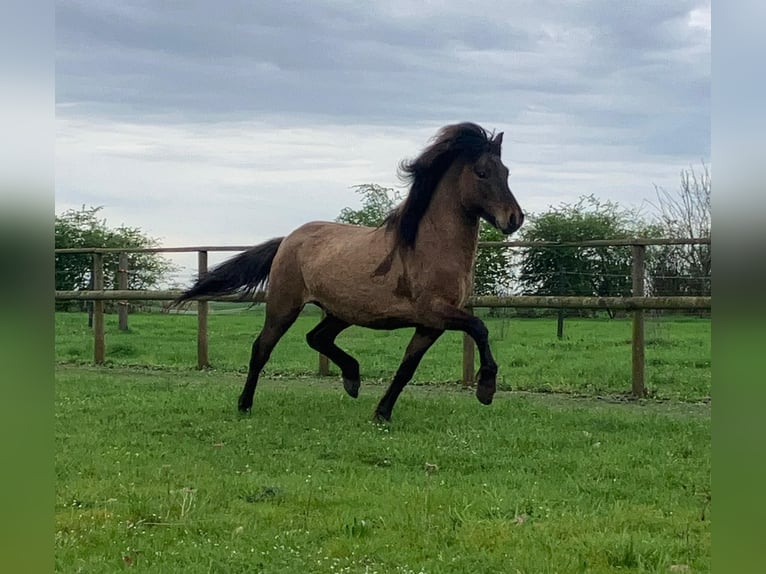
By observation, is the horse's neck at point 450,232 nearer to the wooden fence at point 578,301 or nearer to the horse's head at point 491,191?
the horse's head at point 491,191

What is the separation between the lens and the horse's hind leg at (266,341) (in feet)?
21.1

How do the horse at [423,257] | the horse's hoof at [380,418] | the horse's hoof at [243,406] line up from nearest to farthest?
the horse at [423,257] → the horse's hoof at [380,418] → the horse's hoof at [243,406]

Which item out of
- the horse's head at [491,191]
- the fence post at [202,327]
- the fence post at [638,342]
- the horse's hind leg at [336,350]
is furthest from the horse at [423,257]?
the fence post at [202,327]

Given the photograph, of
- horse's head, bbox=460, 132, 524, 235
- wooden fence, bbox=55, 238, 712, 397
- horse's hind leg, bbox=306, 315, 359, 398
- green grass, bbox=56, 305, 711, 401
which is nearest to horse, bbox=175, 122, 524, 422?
horse's head, bbox=460, 132, 524, 235

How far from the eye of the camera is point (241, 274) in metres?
7.11

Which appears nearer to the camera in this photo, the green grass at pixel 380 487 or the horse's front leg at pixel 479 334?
the green grass at pixel 380 487

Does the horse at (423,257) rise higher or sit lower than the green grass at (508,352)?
higher

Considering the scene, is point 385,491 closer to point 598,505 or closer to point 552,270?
point 598,505

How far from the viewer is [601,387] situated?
25.4 feet

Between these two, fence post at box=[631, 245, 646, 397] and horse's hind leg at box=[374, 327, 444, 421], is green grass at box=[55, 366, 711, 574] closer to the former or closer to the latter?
horse's hind leg at box=[374, 327, 444, 421]

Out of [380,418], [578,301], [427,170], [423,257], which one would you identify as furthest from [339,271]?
[578,301]

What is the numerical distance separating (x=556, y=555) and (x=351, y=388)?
379 cm

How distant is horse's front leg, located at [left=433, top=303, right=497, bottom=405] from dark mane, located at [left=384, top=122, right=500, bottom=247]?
59 cm

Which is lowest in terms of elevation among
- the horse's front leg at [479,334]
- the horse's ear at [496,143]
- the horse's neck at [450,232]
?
the horse's front leg at [479,334]
